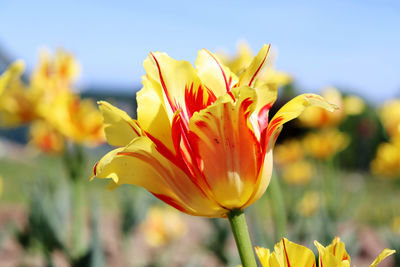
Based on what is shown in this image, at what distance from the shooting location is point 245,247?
293 millimetres

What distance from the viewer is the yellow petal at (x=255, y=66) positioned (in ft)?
1.06

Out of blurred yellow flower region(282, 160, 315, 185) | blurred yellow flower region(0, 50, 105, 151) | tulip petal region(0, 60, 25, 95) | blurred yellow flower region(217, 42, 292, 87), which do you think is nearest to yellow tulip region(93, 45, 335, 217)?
tulip petal region(0, 60, 25, 95)

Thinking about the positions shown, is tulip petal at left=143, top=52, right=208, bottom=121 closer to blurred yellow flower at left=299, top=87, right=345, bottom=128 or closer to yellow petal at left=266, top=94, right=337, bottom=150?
yellow petal at left=266, top=94, right=337, bottom=150

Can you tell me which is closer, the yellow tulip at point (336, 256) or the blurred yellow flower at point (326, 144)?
the yellow tulip at point (336, 256)

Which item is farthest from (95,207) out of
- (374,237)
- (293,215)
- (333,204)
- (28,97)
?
(374,237)

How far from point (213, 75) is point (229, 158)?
7cm

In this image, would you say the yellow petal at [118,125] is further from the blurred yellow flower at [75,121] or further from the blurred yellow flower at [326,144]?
the blurred yellow flower at [326,144]

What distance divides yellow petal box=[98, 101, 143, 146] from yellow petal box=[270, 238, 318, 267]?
0.41 feet

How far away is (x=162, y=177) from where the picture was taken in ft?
1.08

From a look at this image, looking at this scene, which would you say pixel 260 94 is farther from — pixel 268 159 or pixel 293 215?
pixel 293 215

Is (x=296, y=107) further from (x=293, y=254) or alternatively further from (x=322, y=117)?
(x=322, y=117)

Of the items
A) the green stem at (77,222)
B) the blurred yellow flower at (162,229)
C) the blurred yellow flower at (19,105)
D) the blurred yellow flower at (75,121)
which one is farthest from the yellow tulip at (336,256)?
the blurred yellow flower at (162,229)

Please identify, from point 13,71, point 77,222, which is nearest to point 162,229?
point 77,222

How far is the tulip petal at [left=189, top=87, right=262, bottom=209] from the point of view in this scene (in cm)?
32
